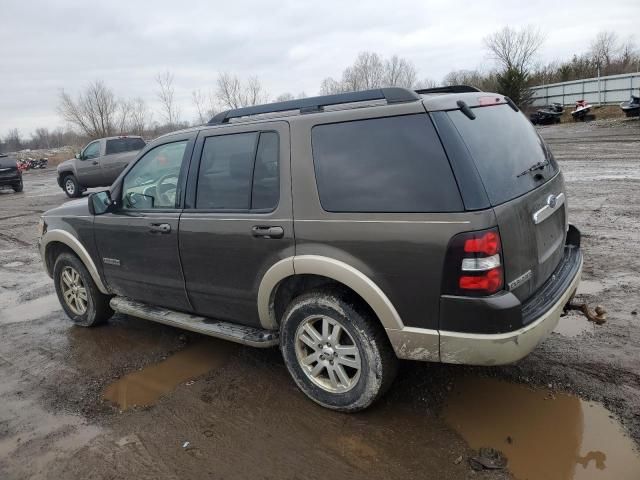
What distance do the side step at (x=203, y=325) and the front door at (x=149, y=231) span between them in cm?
7

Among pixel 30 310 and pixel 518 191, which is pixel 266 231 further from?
pixel 30 310

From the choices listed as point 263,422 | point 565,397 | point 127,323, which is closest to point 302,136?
point 263,422

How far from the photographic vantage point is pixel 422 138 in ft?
8.86

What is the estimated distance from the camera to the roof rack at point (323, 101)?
2894 mm

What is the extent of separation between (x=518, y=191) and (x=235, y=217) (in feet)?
6.02

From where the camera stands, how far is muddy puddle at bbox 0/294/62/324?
18.0 ft

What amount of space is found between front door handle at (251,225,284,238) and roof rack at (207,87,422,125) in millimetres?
821

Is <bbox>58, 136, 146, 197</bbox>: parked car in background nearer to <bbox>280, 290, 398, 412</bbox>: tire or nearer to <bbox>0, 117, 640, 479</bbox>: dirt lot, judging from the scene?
<bbox>0, 117, 640, 479</bbox>: dirt lot

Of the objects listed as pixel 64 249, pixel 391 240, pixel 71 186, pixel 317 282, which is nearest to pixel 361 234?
pixel 391 240

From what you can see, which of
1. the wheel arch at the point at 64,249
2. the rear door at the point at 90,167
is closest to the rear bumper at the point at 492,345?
the wheel arch at the point at 64,249

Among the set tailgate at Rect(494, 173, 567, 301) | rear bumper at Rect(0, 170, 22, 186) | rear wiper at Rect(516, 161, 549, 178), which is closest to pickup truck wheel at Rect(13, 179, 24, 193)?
rear bumper at Rect(0, 170, 22, 186)

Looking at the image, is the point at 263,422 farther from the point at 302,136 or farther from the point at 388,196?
the point at 302,136

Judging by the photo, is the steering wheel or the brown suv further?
the steering wheel

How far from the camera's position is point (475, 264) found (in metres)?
2.53
